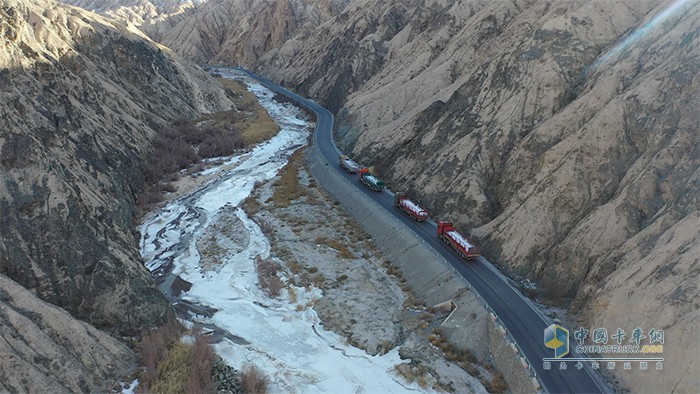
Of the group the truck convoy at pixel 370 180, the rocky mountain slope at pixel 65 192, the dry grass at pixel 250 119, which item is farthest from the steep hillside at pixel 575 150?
the rocky mountain slope at pixel 65 192

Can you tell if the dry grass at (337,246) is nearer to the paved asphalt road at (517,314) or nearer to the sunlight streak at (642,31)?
the paved asphalt road at (517,314)

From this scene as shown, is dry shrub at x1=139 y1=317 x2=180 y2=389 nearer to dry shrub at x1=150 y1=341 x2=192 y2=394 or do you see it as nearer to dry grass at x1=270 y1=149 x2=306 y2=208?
dry shrub at x1=150 y1=341 x2=192 y2=394

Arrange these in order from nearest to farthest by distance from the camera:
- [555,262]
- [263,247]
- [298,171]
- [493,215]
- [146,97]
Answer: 1. [555,262]
2. [493,215]
3. [263,247]
4. [298,171]
5. [146,97]

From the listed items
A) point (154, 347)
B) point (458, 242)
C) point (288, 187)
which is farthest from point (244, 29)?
point (154, 347)

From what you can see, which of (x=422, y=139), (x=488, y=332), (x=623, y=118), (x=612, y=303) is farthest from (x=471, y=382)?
(x=422, y=139)

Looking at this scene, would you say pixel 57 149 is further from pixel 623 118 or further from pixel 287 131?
pixel 287 131

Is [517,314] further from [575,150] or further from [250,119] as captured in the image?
[250,119]

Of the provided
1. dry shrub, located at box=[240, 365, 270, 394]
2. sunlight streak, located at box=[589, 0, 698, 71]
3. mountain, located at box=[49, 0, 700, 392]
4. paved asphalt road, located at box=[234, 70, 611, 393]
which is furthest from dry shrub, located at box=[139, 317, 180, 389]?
sunlight streak, located at box=[589, 0, 698, 71]
